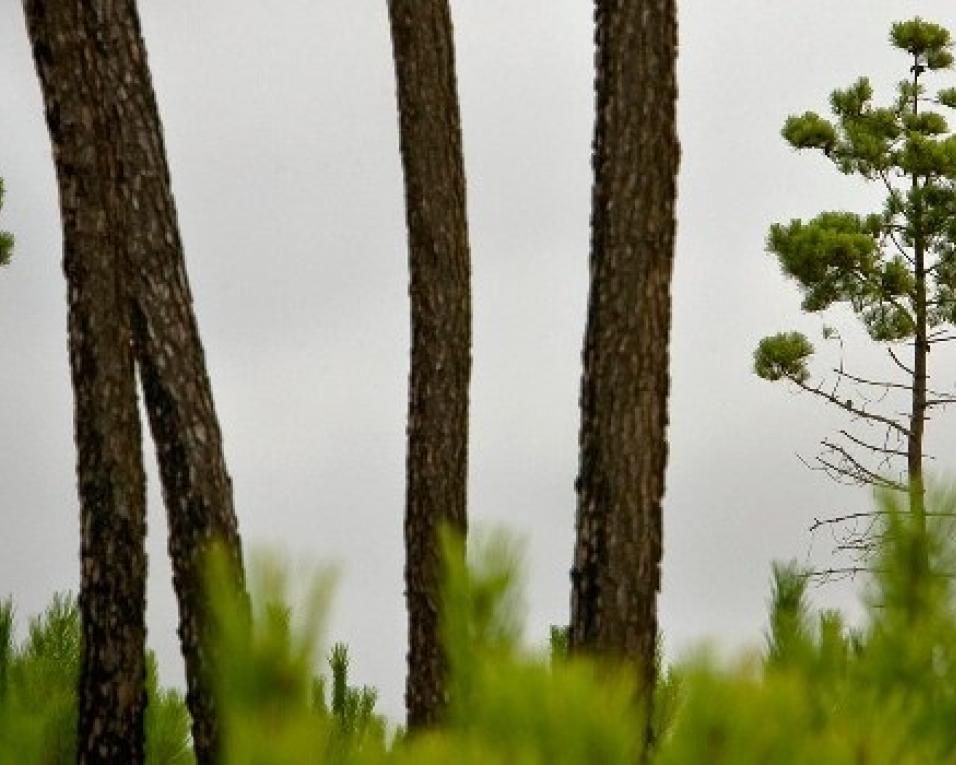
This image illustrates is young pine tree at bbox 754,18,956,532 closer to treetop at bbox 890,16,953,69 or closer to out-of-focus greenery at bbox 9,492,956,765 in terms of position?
treetop at bbox 890,16,953,69

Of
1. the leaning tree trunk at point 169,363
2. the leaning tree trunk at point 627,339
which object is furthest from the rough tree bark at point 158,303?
the leaning tree trunk at point 627,339

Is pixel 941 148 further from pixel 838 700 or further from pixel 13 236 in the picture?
pixel 838 700

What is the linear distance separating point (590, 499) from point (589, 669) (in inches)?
102

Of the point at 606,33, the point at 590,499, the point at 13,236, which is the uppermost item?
the point at 13,236

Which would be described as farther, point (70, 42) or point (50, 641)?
point (50, 641)

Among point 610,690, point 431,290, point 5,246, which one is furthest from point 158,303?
point 5,246

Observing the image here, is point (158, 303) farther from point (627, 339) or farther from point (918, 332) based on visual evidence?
point (918, 332)

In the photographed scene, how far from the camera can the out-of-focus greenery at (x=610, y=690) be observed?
0.76 meters

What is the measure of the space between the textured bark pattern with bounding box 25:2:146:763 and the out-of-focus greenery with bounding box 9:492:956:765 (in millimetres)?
2470

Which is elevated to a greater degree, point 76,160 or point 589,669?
point 76,160

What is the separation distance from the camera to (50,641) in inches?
168

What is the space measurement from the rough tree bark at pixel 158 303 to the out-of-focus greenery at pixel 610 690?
2638mm

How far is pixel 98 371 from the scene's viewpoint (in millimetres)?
3705

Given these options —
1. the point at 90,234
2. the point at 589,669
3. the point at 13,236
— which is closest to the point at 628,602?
the point at 90,234
